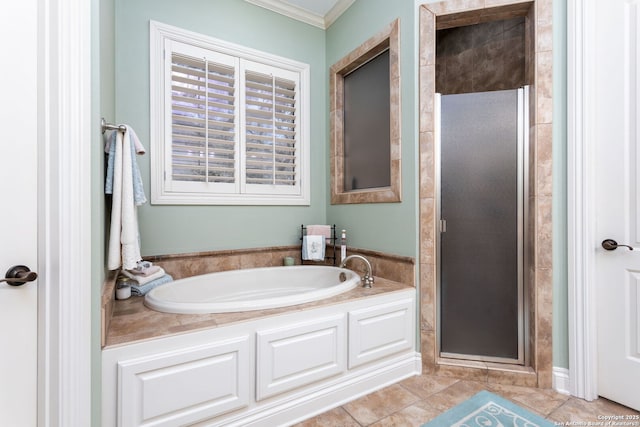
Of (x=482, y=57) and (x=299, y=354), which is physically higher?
(x=482, y=57)

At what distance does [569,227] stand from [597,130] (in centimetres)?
58

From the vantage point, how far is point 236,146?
2426mm

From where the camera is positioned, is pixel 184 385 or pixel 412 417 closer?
pixel 184 385

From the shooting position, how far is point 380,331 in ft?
6.01

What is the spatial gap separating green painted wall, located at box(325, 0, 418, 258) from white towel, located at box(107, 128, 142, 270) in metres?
1.63

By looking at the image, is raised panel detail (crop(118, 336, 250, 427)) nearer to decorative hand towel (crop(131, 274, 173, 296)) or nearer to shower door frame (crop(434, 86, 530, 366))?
decorative hand towel (crop(131, 274, 173, 296))

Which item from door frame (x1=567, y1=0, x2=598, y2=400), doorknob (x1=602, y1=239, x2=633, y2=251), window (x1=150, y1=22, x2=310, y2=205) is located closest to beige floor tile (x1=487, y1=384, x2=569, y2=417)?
door frame (x1=567, y1=0, x2=598, y2=400)

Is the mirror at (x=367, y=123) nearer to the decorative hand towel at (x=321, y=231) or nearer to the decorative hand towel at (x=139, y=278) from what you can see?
the decorative hand towel at (x=321, y=231)

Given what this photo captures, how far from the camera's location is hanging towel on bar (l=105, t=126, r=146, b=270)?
4.72 ft

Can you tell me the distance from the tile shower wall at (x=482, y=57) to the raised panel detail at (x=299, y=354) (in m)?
2.54

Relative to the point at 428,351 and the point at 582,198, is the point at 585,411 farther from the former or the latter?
the point at 582,198

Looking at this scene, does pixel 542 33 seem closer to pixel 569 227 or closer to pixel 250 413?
pixel 569 227

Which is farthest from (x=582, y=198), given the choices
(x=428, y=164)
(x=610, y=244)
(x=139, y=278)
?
(x=139, y=278)

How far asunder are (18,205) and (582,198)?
2.61 metres
